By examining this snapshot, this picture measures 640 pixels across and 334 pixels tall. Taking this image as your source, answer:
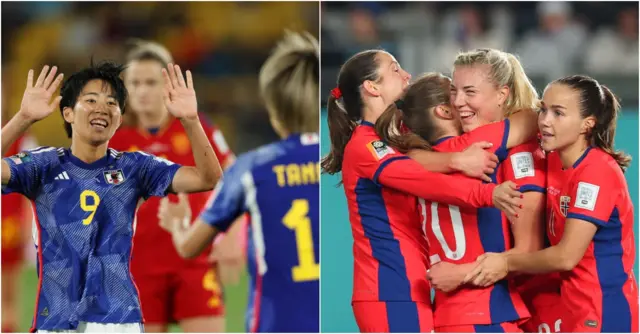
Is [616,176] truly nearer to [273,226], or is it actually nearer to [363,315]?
[363,315]

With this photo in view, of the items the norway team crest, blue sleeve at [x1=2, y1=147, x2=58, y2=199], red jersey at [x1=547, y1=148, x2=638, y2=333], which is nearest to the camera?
red jersey at [x1=547, y1=148, x2=638, y2=333]

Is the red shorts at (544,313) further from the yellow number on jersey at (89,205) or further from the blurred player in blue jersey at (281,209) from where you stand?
the yellow number on jersey at (89,205)

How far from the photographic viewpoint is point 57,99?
11.9ft

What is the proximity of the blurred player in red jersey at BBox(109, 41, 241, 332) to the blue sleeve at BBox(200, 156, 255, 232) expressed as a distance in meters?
0.64

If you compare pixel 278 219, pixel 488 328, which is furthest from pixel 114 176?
pixel 488 328

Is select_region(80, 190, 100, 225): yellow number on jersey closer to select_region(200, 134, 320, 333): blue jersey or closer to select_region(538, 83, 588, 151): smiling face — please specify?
select_region(200, 134, 320, 333): blue jersey

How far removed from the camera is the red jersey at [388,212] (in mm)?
3430

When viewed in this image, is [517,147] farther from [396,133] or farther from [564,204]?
[396,133]

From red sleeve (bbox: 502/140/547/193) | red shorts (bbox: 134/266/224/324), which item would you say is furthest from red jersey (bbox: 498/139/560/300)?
red shorts (bbox: 134/266/224/324)

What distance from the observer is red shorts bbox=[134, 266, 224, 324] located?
4.54 m

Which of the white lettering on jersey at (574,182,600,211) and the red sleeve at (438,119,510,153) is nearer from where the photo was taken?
the white lettering on jersey at (574,182,600,211)

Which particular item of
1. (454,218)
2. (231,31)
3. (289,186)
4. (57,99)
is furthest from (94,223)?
(231,31)

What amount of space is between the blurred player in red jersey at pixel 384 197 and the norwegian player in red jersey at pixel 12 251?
188 centimetres

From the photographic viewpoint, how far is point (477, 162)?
3.41 m
